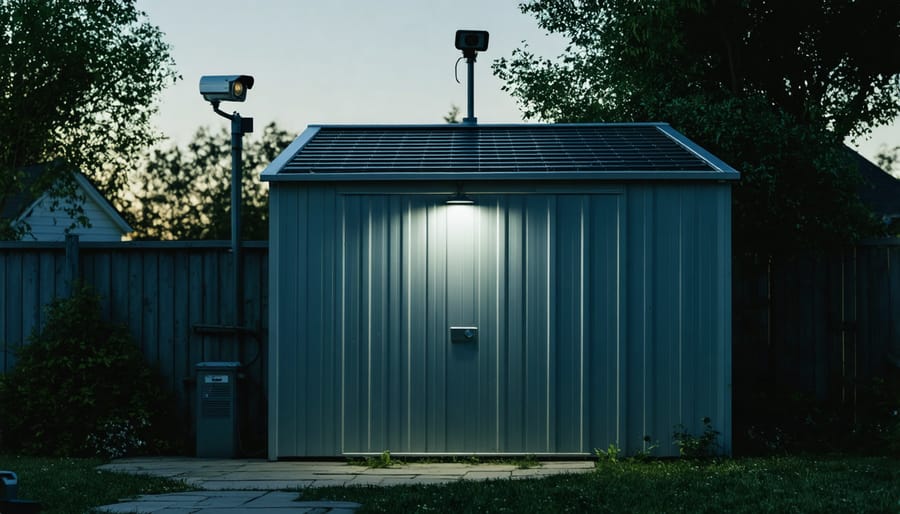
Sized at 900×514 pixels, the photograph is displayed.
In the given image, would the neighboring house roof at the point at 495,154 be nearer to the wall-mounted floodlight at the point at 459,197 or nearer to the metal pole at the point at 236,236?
the wall-mounted floodlight at the point at 459,197

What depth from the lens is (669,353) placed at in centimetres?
924

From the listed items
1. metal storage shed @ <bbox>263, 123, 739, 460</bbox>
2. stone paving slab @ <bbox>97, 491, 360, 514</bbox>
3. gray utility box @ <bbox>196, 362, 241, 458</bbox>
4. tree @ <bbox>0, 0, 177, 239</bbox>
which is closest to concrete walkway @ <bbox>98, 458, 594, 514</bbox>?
stone paving slab @ <bbox>97, 491, 360, 514</bbox>

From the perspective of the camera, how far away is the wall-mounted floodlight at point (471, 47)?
36.9ft

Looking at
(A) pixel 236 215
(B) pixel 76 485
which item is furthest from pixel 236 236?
(B) pixel 76 485

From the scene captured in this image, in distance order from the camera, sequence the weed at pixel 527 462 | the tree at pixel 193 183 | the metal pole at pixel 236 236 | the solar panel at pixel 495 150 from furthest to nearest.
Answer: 1. the tree at pixel 193 183
2. the metal pole at pixel 236 236
3. the solar panel at pixel 495 150
4. the weed at pixel 527 462

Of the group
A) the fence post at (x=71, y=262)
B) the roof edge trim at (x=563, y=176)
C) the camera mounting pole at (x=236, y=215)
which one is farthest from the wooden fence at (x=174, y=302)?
the roof edge trim at (x=563, y=176)

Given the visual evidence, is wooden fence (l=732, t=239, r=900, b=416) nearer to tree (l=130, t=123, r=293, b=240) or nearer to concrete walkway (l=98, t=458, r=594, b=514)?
concrete walkway (l=98, t=458, r=594, b=514)

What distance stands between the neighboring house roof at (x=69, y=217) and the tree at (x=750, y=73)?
14.9 metres

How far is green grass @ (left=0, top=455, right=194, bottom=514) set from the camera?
6.98 meters

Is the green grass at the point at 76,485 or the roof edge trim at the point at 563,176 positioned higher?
the roof edge trim at the point at 563,176

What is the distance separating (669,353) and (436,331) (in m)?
2.04

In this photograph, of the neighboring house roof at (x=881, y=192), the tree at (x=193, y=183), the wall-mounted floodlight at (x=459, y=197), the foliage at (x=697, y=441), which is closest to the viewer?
the foliage at (x=697, y=441)

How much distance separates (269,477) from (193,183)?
43.0 metres

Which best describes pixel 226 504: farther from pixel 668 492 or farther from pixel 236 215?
pixel 236 215
